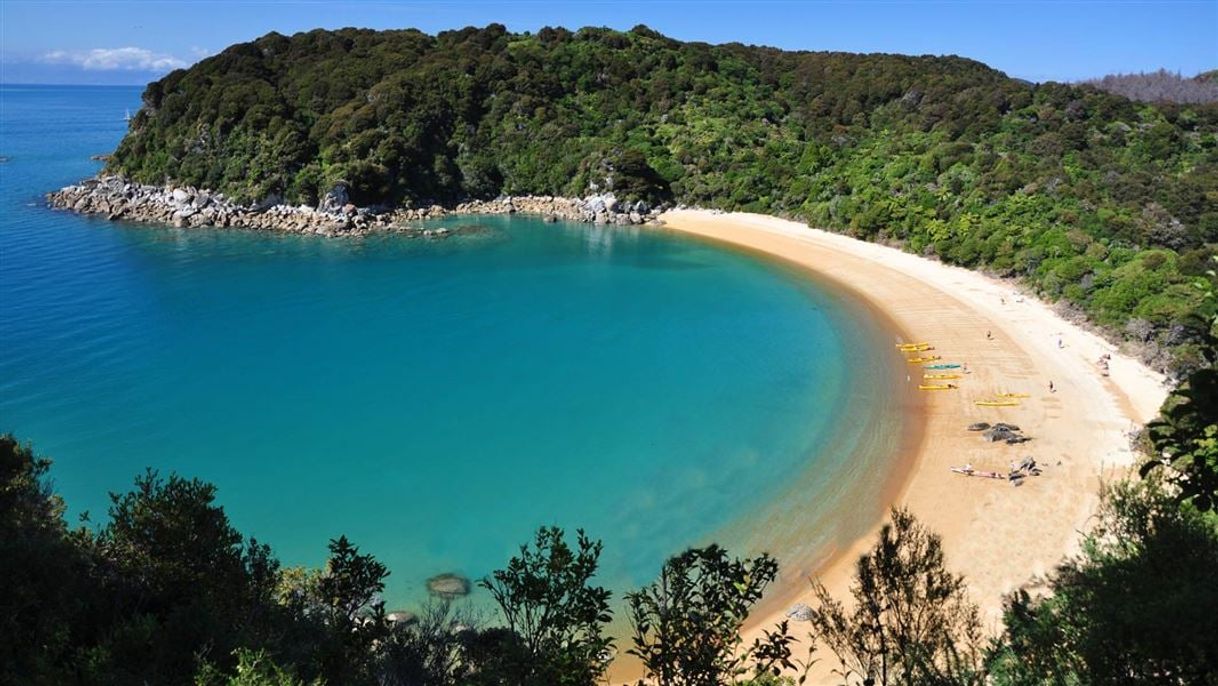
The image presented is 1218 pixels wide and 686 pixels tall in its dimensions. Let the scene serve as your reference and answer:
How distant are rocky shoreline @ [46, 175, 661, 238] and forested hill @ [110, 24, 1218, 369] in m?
1.87

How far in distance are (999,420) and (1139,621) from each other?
2503 cm

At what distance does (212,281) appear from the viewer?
52.7 metres

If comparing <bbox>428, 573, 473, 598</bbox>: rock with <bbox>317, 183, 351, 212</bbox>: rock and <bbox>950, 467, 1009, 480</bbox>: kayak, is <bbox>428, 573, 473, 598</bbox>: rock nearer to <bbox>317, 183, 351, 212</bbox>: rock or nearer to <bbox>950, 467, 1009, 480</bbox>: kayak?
<bbox>950, 467, 1009, 480</bbox>: kayak

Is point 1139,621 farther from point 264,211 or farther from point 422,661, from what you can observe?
point 264,211

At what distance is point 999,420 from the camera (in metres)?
31.1

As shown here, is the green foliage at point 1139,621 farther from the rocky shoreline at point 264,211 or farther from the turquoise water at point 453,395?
the rocky shoreline at point 264,211

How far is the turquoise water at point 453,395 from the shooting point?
80.8 ft

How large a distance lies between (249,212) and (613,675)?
6986 cm

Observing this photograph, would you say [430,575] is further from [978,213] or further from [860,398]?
[978,213]

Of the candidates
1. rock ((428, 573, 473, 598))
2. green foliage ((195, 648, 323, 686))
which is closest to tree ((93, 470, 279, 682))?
green foliage ((195, 648, 323, 686))

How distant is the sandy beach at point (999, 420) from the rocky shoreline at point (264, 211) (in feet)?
105

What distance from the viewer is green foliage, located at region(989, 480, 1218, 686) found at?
823 cm

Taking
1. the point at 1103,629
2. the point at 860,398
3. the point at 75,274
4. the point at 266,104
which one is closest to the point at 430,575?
the point at 1103,629

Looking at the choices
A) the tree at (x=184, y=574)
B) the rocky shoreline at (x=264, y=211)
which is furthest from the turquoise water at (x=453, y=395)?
the rocky shoreline at (x=264, y=211)
